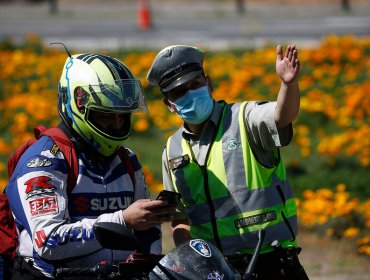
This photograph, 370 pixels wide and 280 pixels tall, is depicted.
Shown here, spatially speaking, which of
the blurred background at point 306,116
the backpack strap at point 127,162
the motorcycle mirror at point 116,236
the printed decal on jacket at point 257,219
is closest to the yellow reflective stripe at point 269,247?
the printed decal on jacket at point 257,219

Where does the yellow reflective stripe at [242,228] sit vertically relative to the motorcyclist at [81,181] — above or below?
below

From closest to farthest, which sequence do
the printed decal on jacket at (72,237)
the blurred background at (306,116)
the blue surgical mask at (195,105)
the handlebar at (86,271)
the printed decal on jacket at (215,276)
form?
the printed decal on jacket at (215,276), the handlebar at (86,271), the printed decal on jacket at (72,237), the blue surgical mask at (195,105), the blurred background at (306,116)

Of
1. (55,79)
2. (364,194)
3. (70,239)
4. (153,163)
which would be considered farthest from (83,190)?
(55,79)

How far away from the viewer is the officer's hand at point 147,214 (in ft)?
13.0

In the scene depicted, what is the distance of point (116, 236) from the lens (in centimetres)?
369

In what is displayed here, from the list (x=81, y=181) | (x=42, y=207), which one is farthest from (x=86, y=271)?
(x=81, y=181)

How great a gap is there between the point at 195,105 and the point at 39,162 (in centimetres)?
98

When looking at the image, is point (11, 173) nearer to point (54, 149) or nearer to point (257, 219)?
point (54, 149)

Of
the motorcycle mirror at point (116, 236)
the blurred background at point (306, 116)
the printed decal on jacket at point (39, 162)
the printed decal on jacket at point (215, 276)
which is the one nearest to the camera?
the motorcycle mirror at point (116, 236)

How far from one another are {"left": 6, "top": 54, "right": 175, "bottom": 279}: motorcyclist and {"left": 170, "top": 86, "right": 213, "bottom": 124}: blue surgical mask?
42 centimetres

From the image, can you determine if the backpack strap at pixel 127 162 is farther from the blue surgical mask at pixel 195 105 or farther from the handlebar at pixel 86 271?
the handlebar at pixel 86 271

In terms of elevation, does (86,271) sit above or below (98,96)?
below

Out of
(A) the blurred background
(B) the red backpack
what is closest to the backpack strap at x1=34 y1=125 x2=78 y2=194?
(B) the red backpack

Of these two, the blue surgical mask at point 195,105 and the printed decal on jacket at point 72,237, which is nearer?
the printed decal on jacket at point 72,237
